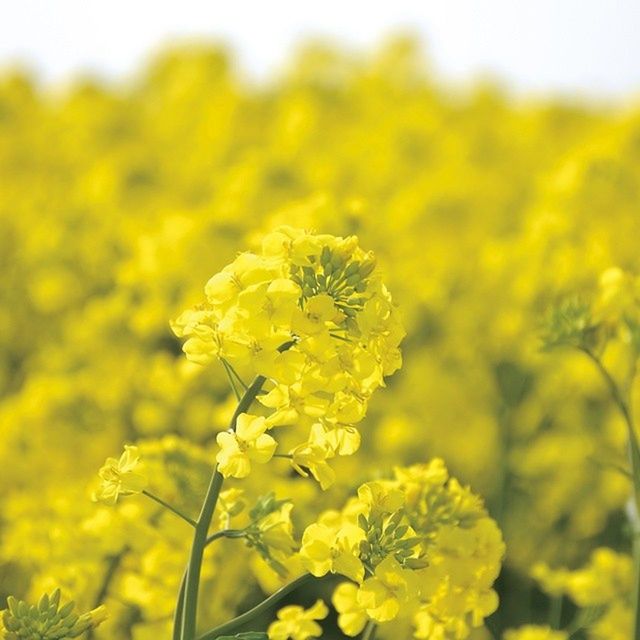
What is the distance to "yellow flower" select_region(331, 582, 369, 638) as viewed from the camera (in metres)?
1.96

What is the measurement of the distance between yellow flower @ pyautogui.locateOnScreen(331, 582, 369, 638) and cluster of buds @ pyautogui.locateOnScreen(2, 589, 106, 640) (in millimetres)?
421

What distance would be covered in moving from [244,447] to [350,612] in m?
0.47

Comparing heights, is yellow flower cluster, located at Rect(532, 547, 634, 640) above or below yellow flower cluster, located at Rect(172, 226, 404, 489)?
below

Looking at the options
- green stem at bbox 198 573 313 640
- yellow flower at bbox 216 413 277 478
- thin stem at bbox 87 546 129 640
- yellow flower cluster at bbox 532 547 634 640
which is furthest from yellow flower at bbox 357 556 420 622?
yellow flower cluster at bbox 532 547 634 640

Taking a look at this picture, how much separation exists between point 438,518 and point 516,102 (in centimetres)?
1534

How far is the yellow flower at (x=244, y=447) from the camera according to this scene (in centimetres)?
167

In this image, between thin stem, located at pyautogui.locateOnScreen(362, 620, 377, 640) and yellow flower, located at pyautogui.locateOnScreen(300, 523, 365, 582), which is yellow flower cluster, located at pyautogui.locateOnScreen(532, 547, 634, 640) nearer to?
thin stem, located at pyautogui.locateOnScreen(362, 620, 377, 640)

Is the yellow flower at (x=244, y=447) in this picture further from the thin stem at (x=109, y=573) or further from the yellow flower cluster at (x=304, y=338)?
the thin stem at (x=109, y=573)

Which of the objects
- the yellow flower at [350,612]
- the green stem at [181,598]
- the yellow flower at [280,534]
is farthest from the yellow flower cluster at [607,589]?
the green stem at [181,598]

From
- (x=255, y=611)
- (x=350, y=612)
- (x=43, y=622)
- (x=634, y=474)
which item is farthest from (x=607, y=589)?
(x=43, y=622)

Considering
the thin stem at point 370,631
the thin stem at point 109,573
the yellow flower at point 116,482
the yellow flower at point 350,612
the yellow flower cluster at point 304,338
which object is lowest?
the thin stem at point 370,631

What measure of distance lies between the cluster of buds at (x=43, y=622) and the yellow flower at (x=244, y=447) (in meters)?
0.37

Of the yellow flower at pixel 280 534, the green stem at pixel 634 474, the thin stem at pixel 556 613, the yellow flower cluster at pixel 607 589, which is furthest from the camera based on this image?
the thin stem at pixel 556 613

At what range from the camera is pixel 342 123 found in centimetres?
1014
